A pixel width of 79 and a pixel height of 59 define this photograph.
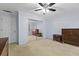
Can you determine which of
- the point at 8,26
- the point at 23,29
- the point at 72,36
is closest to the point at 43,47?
the point at 23,29

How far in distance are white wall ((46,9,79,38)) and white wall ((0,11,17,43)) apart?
4.23 feet

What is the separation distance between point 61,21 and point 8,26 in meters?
1.85

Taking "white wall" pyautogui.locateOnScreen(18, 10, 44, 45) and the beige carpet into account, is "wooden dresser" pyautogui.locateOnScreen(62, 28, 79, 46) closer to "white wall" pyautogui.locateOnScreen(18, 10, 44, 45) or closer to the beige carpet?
the beige carpet

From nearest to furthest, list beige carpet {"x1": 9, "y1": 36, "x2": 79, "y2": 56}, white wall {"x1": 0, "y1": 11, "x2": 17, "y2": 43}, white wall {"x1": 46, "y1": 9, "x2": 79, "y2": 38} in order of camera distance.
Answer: white wall {"x1": 46, "y1": 9, "x2": 79, "y2": 38} < beige carpet {"x1": 9, "y1": 36, "x2": 79, "y2": 56} < white wall {"x1": 0, "y1": 11, "x2": 17, "y2": 43}

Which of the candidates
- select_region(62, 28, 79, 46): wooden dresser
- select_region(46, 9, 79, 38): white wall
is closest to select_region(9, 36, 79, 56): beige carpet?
select_region(62, 28, 79, 46): wooden dresser

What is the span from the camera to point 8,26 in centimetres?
357

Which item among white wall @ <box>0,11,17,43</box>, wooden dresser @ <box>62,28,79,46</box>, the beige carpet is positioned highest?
white wall @ <box>0,11,17,43</box>

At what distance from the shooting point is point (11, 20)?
11.7 feet

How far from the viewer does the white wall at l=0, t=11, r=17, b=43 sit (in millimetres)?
3428

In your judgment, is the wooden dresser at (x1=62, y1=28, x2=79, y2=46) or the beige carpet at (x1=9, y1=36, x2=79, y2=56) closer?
the beige carpet at (x1=9, y1=36, x2=79, y2=56)

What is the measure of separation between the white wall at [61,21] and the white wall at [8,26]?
1288 millimetres

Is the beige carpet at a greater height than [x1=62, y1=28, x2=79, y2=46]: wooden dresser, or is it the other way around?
[x1=62, y1=28, x2=79, y2=46]: wooden dresser

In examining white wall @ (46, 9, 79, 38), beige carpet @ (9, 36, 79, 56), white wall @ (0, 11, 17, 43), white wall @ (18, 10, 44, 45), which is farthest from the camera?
white wall @ (18, 10, 44, 45)

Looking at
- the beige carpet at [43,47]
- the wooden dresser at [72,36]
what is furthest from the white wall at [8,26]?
the wooden dresser at [72,36]
